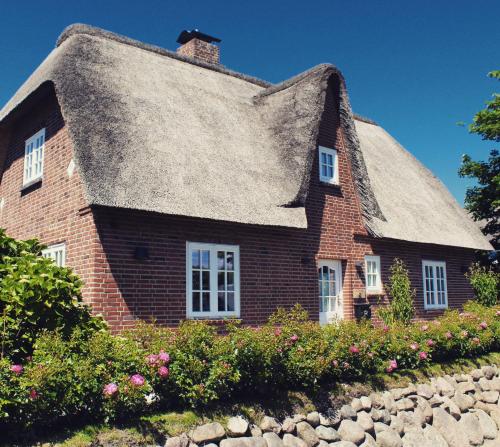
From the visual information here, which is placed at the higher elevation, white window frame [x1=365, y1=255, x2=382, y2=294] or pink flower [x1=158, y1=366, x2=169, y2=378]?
white window frame [x1=365, y1=255, x2=382, y2=294]

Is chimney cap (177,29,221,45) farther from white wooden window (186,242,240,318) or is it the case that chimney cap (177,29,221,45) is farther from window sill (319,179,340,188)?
white wooden window (186,242,240,318)

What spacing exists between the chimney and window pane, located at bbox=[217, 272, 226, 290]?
8.00 meters

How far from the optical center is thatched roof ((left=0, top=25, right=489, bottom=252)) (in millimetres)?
9680

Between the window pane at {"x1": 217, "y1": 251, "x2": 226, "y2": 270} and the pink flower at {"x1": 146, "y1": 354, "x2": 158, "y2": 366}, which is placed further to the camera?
the window pane at {"x1": 217, "y1": 251, "x2": 226, "y2": 270}

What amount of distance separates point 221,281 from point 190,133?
327 centimetres

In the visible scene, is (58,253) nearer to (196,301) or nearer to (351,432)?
(196,301)

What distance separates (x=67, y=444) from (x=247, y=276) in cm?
604

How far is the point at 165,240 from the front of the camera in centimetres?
1025

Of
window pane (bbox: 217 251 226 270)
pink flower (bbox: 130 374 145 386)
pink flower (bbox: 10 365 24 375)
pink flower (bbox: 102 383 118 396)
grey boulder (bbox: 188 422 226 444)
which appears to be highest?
window pane (bbox: 217 251 226 270)

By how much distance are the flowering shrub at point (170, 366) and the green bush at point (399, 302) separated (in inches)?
141

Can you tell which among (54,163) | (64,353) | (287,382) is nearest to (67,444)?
(64,353)

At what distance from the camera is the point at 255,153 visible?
1255 cm

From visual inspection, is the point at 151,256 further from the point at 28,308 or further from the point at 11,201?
the point at 11,201

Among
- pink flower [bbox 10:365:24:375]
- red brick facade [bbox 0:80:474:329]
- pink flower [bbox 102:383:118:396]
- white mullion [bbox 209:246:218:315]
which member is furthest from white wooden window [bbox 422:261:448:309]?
pink flower [bbox 10:365:24:375]
